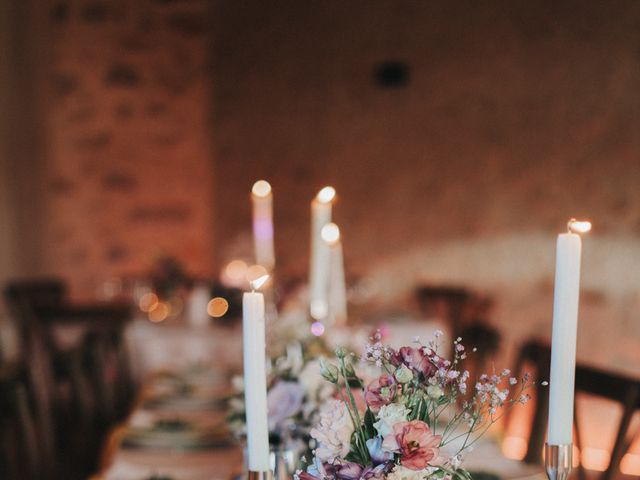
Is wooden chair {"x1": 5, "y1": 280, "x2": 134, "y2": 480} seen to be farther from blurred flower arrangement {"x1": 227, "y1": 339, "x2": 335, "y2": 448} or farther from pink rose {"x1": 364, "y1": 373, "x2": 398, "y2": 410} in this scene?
pink rose {"x1": 364, "y1": 373, "x2": 398, "y2": 410}

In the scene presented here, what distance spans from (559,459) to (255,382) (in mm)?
438

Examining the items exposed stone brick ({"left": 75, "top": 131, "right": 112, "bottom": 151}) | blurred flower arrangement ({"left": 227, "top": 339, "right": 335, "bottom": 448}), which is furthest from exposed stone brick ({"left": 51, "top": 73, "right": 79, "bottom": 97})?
blurred flower arrangement ({"left": 227, "top": 339, "right": 335, "bottom": 448})

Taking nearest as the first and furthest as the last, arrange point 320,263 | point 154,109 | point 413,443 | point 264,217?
point 413,443
point 320,263
point 264,217
point 154,109

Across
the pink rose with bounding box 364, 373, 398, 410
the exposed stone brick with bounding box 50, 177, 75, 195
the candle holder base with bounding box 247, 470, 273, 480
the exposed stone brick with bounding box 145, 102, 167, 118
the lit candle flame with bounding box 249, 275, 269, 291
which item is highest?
the exposed stone brick with bounding box 145, 102, 167, 118

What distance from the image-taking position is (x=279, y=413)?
4.60 feet

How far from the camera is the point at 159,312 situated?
366 cm

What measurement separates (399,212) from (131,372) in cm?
286

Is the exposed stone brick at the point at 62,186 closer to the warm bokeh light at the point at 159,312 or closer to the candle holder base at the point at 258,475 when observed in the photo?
the warm bokeh light at the point at 159,312

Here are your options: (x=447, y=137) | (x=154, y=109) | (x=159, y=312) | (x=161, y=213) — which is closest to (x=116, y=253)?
(x=161, y=213)

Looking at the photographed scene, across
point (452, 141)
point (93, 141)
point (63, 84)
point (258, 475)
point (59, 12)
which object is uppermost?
point (59, 12)

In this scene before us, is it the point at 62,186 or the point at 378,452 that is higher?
the point at 62,186

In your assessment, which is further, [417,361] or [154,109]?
[154,109]

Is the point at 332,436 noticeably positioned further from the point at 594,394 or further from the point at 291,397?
the point at 594,394

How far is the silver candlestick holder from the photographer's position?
1059 millimetres
